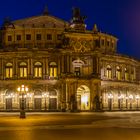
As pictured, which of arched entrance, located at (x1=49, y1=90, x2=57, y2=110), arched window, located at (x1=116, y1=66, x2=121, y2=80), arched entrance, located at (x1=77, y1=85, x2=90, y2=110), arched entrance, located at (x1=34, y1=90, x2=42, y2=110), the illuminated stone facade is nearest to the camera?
the illuminated stone facade

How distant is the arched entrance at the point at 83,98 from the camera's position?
290 ft

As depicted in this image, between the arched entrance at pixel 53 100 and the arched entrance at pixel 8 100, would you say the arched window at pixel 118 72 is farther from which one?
the arched entrance at pixel 8 100

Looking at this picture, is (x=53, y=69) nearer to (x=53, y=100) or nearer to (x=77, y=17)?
(x=53, y=100)

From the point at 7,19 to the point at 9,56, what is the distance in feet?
48.1

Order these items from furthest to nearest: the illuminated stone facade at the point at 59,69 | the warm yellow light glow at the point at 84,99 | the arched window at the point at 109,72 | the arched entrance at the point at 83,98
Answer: the arched window at the point at 109,72, the warm yellow light glow at the point at 84,99, the arched entrance at the point at 83,98, the illuminated stone facade at the point at 59,69

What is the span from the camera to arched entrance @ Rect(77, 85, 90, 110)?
88338 mm

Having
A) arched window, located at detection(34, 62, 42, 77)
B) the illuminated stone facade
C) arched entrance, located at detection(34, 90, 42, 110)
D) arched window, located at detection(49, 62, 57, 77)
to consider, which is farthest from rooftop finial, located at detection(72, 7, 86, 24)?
arched entrance, located at detection(34, 90, 42, 110)

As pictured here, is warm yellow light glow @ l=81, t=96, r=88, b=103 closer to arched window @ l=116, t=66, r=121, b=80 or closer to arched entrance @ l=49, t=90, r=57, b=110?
arched entrance @ l=49, t=90, r=57, b=110

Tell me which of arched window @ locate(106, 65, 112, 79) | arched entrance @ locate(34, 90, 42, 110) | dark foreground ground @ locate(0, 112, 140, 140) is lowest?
dark foreground ground @ locate(0, 112, 140, 140)

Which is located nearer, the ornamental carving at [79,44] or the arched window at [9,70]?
the ornamental carving at [79,44]

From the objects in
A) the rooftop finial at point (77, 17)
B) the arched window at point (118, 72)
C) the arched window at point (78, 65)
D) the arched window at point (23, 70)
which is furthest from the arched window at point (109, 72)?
the arched window at point (23, 70)

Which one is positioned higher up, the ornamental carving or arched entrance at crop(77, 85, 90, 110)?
the ornamental carving

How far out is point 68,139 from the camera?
24.4 metres

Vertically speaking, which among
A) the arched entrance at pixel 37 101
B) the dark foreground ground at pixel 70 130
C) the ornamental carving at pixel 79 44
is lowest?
the dark foreground ground at pixel 70 130
